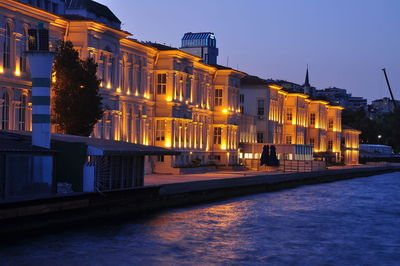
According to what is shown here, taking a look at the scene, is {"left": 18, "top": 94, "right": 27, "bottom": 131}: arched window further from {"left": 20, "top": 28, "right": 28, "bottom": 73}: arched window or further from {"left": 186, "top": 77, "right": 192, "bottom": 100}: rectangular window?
{"left": 186, "top": 77, "right": 192, "bottom": 100}: rectangular window

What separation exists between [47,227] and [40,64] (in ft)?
29.6

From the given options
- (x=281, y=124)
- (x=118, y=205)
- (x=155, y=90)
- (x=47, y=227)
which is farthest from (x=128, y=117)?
(x=281, y=124)

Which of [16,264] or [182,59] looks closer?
[16,264]

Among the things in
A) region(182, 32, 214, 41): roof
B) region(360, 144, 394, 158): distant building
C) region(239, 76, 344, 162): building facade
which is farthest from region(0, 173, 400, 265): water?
region(360, 144, 394, 158): distant building

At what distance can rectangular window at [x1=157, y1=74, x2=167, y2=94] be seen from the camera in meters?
62.3

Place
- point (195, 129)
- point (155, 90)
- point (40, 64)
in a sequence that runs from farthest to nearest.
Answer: point (195, 129) < point (155, 90) < point (40, 64)

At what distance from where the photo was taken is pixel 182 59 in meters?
64.4

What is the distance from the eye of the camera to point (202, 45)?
321ft

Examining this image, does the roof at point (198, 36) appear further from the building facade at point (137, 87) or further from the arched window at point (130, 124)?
the arched window at point (130, 124)

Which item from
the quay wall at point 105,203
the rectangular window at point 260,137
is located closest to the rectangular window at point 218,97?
the quay wall at point 105,203

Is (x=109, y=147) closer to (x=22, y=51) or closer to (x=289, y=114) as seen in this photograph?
(x=22, y=51)

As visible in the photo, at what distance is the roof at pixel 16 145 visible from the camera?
30.6 m

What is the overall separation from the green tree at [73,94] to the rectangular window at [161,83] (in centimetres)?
1854

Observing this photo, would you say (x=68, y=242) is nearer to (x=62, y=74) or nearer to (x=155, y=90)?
(x=62, y=74)
